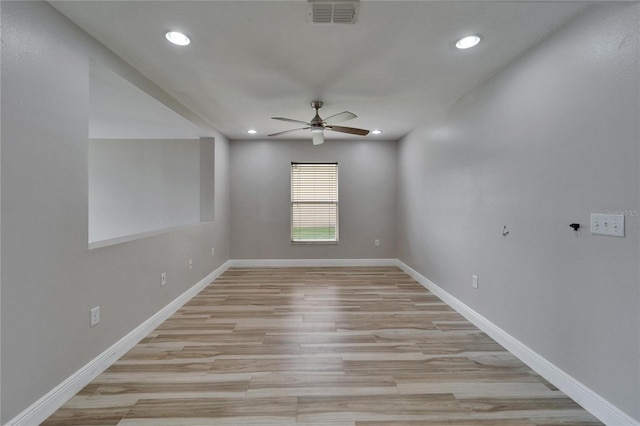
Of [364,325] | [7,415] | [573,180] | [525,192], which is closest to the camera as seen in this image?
[7,415]

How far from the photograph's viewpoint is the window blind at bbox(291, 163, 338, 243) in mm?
5207

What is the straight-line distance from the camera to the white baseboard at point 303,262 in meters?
5.11

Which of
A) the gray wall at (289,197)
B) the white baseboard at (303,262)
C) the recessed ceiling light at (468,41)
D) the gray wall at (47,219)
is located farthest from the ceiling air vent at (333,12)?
the white baseboard at (303,262)

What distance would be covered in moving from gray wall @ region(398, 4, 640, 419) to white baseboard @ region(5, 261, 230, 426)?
317cm

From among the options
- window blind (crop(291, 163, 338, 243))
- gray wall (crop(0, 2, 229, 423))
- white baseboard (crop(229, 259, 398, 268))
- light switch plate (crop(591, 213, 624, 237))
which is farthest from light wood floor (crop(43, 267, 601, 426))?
window blind (crop(291, 163, 338, 243))

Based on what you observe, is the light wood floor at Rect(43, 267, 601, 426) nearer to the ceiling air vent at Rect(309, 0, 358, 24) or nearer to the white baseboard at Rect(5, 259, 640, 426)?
the white baseboard at Rect(5, 259, 640, 426)

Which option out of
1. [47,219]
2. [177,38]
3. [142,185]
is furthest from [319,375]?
[142,185]

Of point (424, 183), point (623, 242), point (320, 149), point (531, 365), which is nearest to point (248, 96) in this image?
point (320, 149)

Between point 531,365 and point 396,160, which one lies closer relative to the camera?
point 531,365

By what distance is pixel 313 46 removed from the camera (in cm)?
202

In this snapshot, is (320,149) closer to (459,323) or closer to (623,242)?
(459,323)

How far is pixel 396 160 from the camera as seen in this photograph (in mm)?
5180

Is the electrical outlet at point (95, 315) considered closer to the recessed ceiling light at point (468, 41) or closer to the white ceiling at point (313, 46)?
the white ceiling at point (313, 46)

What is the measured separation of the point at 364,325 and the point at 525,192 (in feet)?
6.01
